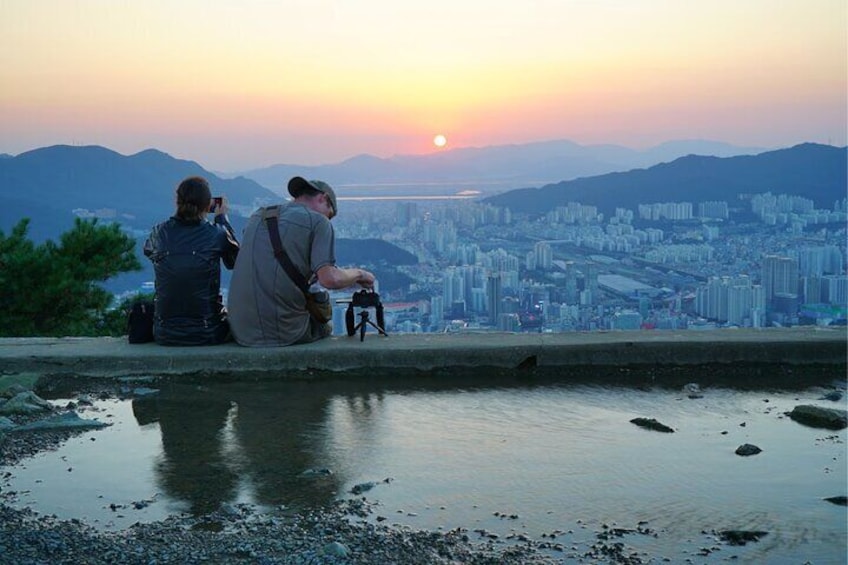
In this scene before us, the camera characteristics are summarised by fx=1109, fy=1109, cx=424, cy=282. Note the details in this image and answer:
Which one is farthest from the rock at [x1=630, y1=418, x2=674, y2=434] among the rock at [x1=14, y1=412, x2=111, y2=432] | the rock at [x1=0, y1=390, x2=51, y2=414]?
the rock at [x1=0, y1=390, x2=51, y2=414]

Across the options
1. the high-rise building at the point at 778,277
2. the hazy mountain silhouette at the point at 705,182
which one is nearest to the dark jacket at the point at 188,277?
the high-rise building at the point at 778,277

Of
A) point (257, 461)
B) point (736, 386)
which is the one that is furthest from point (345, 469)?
point (736, 386)

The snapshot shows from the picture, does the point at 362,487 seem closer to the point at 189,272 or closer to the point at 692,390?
the point at 692,390

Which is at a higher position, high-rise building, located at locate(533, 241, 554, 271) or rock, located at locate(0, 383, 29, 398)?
high-rise building, located at locate(533, 241, 554, 271)

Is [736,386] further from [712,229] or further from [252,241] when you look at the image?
[712,229]

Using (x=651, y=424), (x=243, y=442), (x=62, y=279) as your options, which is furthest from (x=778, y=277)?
(x=243, y=442)

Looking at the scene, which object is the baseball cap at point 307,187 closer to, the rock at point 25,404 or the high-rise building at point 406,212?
the rock at point 25,404

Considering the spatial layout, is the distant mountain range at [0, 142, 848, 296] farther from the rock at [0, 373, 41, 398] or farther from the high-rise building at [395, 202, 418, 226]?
the rock at [0, 373, 41, 398]
